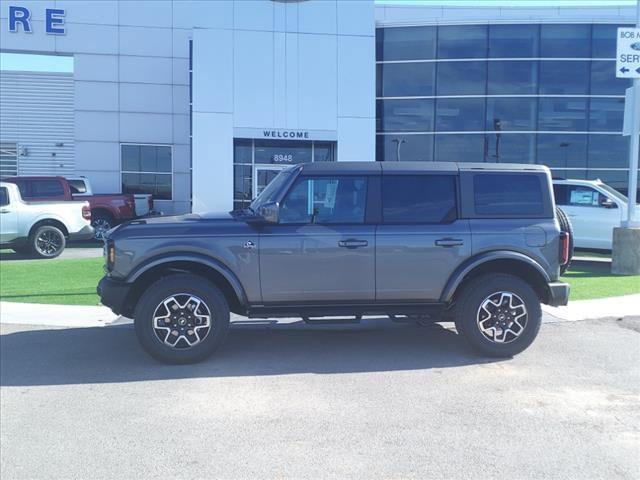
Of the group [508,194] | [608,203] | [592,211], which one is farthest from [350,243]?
[608,203]

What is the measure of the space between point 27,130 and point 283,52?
15.8m

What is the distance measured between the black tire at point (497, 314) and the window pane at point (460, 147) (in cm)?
1648

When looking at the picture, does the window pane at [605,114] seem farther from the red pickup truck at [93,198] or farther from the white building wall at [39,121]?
the white building wall at [39,121]

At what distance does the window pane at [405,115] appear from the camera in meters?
22.3

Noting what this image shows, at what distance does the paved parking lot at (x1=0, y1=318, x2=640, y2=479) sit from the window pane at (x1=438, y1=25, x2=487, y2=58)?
56.5 ft

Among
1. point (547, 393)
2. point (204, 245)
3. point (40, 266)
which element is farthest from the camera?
point (40, 266)

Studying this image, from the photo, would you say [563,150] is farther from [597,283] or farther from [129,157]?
[129,157]

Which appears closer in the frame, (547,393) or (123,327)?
(547,393)

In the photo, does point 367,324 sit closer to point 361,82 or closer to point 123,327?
point 123,327

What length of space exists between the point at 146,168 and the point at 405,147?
10748 mm

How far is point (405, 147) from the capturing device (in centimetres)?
2245

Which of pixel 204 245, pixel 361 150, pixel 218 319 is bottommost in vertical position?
pixel 218 319

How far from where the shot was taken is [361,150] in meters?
19.6

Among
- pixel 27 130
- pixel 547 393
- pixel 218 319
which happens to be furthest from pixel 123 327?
pixel 27 130
